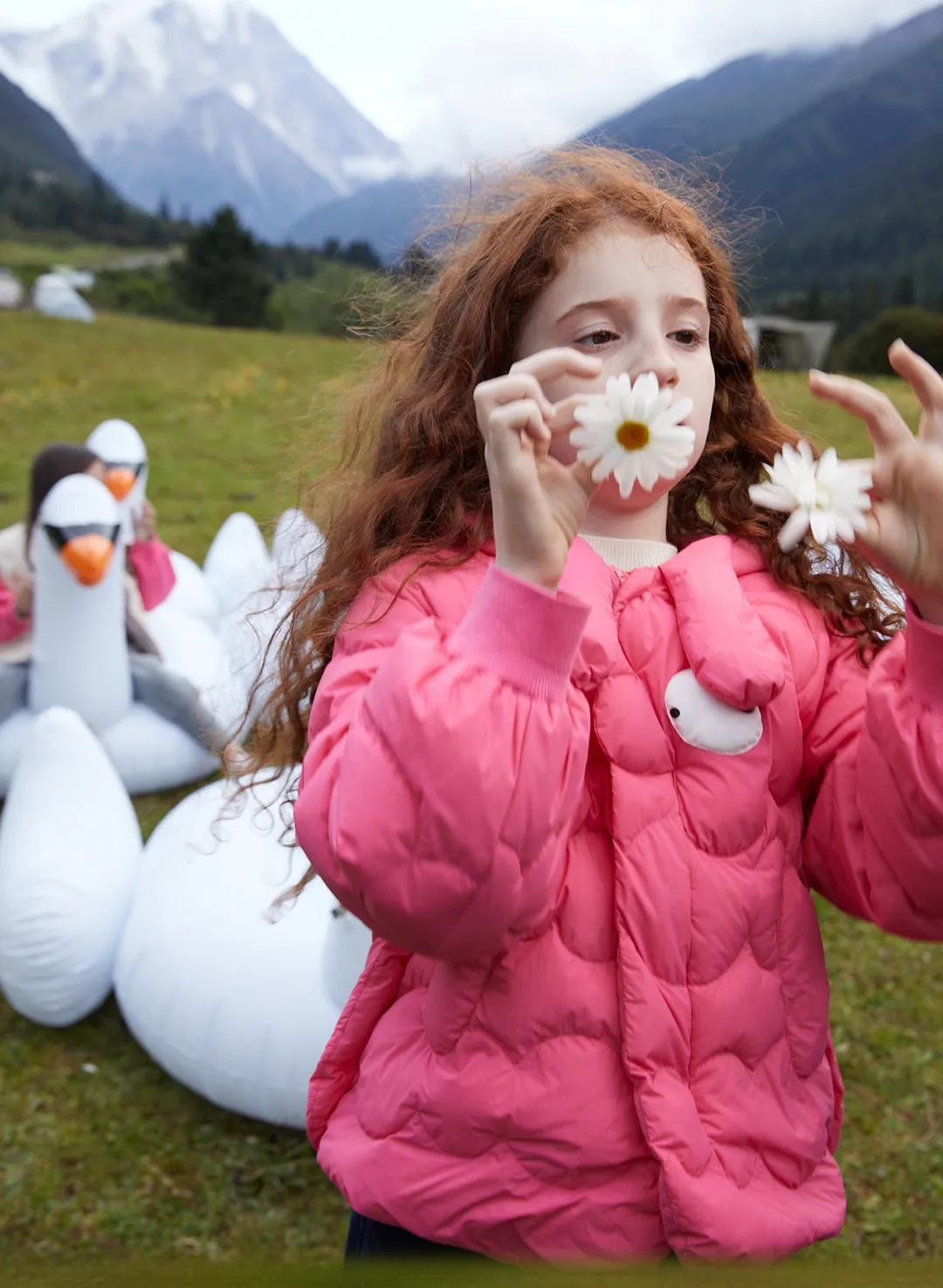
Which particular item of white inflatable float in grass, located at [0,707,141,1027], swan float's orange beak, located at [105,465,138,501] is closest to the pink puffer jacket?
white inflatable float in grass, located at [0,707,141,1027]

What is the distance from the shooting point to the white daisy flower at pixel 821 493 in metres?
0.93

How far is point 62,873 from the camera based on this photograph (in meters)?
2.51

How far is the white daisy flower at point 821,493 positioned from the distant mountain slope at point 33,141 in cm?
2368

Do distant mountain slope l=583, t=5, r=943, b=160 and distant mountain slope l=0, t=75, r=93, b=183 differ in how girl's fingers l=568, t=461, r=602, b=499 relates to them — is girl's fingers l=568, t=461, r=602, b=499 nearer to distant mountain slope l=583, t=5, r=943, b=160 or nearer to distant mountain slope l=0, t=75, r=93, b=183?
distant mountain slope l=583, t=5, r=943, b=160

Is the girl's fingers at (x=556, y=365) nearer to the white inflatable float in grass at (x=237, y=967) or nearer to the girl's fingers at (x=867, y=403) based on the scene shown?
the girl's fingers at (x=867, y=403)

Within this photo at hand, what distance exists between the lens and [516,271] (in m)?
1.21

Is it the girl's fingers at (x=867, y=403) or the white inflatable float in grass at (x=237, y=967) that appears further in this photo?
the white inflatable float in grass at (x=237, y=967)

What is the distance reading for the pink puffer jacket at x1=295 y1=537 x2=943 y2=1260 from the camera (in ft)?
3.08

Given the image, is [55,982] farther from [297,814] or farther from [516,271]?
[516,271]

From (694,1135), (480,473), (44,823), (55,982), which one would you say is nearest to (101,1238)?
(55,982)

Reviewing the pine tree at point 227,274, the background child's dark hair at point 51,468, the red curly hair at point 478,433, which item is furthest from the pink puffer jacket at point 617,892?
the pine tree at point 227,274

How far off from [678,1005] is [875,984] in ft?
7.23

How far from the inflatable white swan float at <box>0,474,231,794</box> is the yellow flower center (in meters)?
2.74

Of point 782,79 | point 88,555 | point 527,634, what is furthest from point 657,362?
point 782,79
